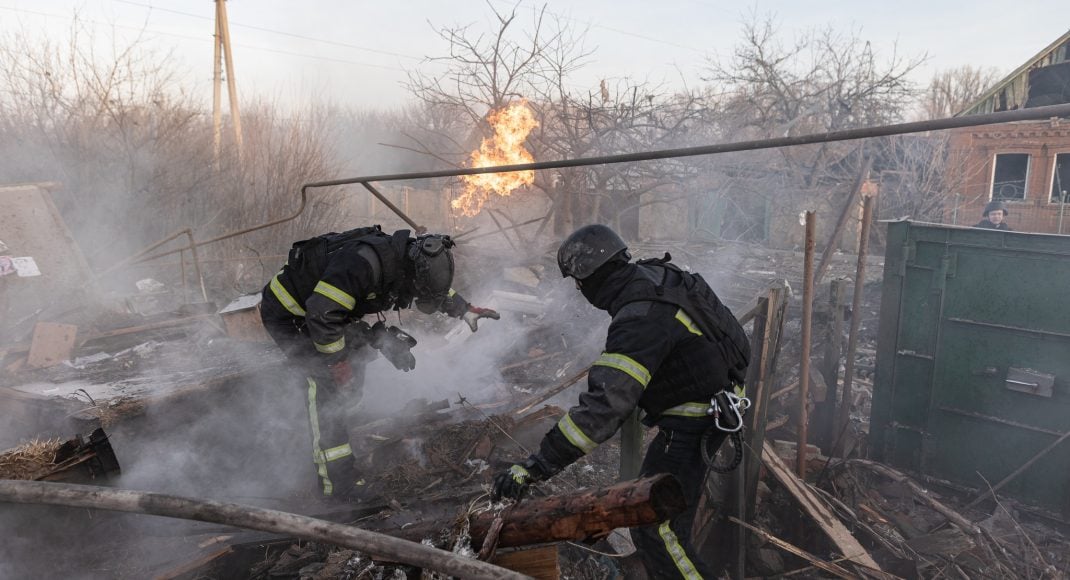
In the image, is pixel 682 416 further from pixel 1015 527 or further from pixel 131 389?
pixel 131 389

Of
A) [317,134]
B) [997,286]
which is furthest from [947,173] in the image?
[317,134]

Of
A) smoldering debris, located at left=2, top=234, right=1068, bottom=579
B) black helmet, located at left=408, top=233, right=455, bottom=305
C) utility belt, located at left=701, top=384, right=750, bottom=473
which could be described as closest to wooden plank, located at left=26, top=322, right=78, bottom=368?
smoldering debris, located at left=2, top=234, right=1068, bottom=579

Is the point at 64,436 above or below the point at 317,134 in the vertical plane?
below

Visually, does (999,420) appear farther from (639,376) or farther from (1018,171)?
(1018,171)

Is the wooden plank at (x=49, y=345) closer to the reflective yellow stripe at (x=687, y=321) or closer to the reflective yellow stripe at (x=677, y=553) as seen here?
the reflective yellow stripe at (x=677, y=553)

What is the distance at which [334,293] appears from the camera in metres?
3.50

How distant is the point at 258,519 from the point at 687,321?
72.4 inches

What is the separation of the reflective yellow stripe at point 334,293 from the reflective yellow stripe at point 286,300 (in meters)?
0.41

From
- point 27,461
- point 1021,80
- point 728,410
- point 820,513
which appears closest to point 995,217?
point 820,513

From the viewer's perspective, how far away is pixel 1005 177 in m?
18.7

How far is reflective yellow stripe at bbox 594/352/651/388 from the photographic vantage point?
2.44 metres

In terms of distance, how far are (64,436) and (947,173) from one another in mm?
17395

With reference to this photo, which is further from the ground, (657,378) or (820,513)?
(657,378)

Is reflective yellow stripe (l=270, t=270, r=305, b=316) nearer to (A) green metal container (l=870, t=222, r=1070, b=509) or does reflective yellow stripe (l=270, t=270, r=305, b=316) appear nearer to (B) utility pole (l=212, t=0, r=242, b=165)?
(A) green metal container (l=870, t=222, r=1070, b=509)
